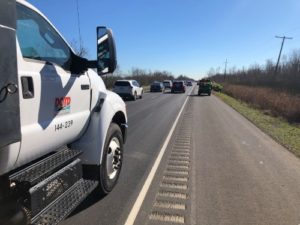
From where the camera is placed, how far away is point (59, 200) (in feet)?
12.8

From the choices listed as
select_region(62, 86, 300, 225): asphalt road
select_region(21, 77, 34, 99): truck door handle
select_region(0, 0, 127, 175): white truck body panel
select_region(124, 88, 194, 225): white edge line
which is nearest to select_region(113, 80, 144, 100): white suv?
select_region(62, 86, 300, 225): asphalt road

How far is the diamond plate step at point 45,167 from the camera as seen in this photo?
129 inches

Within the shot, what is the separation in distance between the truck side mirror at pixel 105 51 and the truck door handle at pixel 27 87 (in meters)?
1.18

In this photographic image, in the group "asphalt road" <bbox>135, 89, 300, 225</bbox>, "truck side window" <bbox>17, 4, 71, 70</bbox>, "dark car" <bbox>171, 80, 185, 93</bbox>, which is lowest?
"dark car" <bbox>171, 80, 185, 93</bbox>

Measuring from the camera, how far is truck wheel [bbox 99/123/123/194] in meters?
5.28

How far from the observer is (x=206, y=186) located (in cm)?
648

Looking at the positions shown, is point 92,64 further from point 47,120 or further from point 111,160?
point 111,160

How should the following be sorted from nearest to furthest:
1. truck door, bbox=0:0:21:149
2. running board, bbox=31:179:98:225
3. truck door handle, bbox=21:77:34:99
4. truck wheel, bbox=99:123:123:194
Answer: truck door, bbox=0:0:21:149
truck door handle, bbox=21:77:34:99
running board, bbox=31:179:98:225
truck wheel, bbox=99:123:123:194

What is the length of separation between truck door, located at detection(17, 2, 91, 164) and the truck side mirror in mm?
381

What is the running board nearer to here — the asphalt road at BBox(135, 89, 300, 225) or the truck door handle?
the asphalt road at BBox(135, 89, 300, 225)

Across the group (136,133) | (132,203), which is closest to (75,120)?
(132,203)

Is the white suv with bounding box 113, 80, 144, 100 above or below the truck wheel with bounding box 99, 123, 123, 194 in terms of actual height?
below

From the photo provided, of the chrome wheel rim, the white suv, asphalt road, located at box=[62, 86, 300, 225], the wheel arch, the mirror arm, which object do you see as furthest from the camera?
the white suv

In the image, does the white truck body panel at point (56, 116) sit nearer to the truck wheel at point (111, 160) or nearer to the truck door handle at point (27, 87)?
the truck door handle at point (27, 87)
